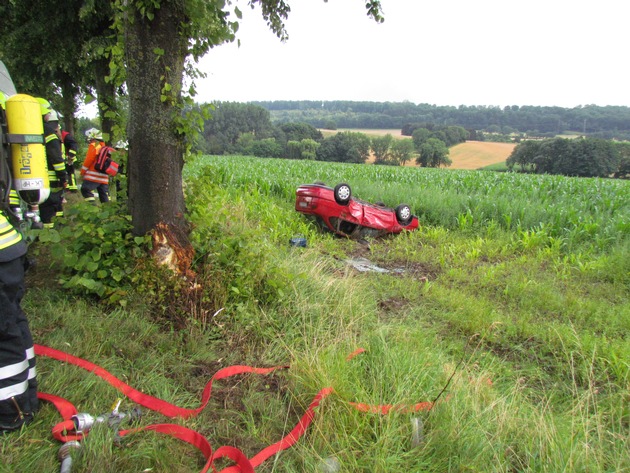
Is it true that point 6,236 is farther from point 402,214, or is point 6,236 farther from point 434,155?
point 434,155

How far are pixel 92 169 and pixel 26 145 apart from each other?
234 inches

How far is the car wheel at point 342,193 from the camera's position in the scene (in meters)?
6.72

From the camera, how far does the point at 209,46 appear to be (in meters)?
3.61

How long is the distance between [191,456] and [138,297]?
163cm

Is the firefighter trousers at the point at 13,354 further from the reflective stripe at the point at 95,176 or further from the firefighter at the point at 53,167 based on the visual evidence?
the reflective stripe at the point at 95,176

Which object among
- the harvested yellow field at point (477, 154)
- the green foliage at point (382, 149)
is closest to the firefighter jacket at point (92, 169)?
the harvested yellow field at point (477, 154)

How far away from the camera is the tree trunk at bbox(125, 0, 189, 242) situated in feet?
10.6

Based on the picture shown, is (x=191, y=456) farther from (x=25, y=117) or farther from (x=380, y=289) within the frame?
(x=380, y=289)

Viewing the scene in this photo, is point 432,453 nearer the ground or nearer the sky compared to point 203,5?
nearer the ground

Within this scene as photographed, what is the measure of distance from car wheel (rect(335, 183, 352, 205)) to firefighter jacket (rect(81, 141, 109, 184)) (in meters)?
4.46

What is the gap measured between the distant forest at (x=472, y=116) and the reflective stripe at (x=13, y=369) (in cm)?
6346

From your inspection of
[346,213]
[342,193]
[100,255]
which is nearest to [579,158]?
[346,213]

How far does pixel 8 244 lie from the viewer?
6.37ft

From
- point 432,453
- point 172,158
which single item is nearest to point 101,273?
point 172,158
